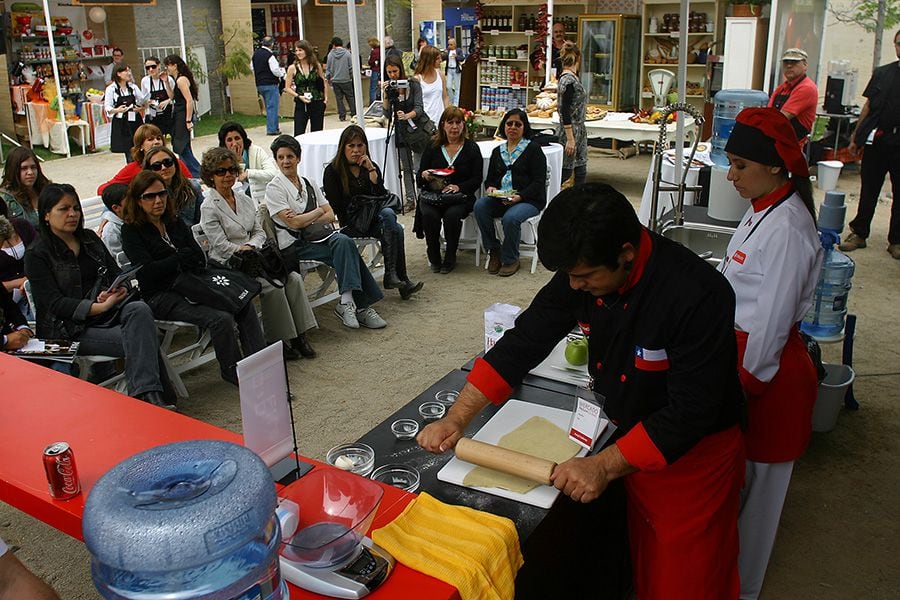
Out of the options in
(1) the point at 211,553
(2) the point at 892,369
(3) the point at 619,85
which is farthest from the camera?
(3) the point at 619,85

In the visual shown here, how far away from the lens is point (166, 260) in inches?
170

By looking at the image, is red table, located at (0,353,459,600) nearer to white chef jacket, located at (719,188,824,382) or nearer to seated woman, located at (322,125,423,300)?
white chef jacket, located at (719,188,824,382)

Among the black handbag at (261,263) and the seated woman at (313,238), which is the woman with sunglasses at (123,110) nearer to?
the seated woman at (313,238)

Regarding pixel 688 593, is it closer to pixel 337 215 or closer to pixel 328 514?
pixel 328 514

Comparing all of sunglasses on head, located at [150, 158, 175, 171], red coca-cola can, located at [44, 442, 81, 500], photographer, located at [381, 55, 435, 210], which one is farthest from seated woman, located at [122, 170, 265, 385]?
photographer, located at [381, 55, 435, 210]

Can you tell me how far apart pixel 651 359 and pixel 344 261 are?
3.62 meters

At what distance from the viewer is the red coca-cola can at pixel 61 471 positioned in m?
2.00

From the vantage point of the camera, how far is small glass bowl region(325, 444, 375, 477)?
2.19 metres

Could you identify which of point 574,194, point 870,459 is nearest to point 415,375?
point 870,459

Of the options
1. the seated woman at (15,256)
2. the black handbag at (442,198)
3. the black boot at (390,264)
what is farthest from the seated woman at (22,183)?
the black handbag at (442,198)

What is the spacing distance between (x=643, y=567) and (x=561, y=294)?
0.82 metres

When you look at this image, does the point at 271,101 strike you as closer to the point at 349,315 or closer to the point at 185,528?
the point at 349,315

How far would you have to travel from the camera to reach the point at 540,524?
6.44 feet

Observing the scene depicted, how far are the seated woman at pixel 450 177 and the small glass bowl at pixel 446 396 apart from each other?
3.94 m
